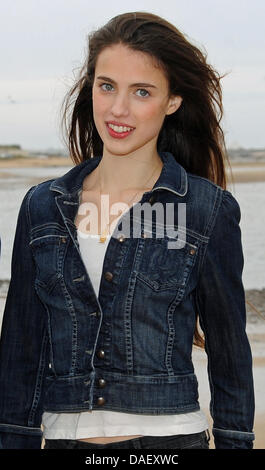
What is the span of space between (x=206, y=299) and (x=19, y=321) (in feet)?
1.90

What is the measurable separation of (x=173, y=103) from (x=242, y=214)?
12.6 meters

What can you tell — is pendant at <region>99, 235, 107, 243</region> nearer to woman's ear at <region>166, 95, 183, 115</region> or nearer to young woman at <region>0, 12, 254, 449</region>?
young woman at <region>0, 12, 254, 449</region>

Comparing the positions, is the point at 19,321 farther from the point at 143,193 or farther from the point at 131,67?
the point at 131,67

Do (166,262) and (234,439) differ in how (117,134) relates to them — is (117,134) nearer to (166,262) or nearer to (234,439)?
(166,262)

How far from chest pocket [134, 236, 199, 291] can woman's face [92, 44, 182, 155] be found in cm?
30

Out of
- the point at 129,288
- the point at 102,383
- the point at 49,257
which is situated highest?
the point at 49,257

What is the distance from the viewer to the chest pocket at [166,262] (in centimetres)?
275

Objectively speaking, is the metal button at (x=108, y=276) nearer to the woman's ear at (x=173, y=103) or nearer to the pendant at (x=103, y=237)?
the pendant at (x=103, y=237)

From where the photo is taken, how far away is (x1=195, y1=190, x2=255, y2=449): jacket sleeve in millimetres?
2781

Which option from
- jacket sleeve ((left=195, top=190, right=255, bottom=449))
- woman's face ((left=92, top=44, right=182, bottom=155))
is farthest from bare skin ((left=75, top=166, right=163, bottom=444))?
jacket sleeve ((left=195, top=190, right=255, bottom=449))

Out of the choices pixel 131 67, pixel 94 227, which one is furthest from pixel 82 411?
pixel 131 67

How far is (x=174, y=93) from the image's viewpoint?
118 inches

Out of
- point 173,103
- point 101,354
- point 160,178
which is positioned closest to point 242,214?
point 173,103

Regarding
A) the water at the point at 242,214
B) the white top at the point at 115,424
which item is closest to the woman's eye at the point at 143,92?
the white top at the point at 115,424
